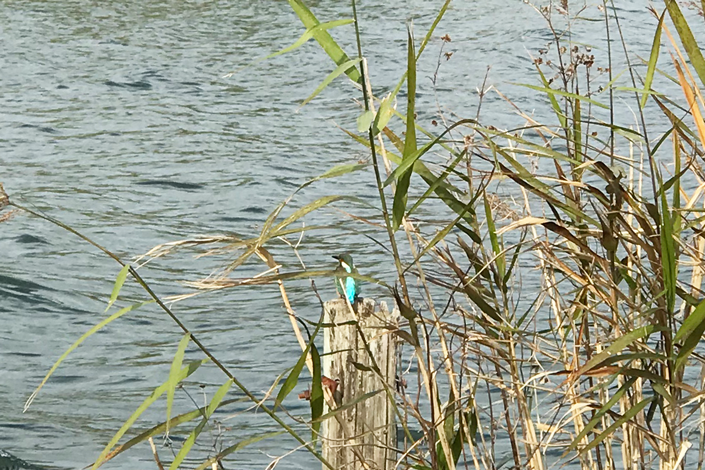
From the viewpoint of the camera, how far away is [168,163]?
1110cm

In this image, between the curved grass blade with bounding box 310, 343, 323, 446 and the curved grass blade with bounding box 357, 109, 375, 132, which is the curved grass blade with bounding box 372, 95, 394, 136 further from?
the curved grass blade with bounding box 310, 343, 323, 446

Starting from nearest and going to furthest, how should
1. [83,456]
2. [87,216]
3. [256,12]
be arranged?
[83,456] → [87,216] → [256,12]

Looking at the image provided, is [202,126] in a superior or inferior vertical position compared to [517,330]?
inferior

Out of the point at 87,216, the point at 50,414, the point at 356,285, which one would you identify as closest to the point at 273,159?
the point at 87,216

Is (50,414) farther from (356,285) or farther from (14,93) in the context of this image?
(14,93)

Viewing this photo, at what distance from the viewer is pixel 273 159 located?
11.2m

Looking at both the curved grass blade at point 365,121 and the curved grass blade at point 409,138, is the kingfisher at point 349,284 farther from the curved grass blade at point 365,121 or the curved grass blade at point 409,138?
the curved grass blade at point 365,121

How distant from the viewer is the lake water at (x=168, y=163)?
6492mm

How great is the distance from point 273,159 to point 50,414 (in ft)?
18.0

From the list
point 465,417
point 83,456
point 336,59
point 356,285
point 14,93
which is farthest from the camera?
point 14,93

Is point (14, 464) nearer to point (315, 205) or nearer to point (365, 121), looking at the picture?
point (315, 205)

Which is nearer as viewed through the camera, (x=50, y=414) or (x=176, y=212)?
(x=50, y=414)

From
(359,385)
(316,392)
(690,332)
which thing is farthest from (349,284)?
(690,332)

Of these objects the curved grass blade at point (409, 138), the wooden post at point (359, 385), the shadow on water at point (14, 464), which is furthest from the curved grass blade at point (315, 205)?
the shadow on water at point (14, 464)
